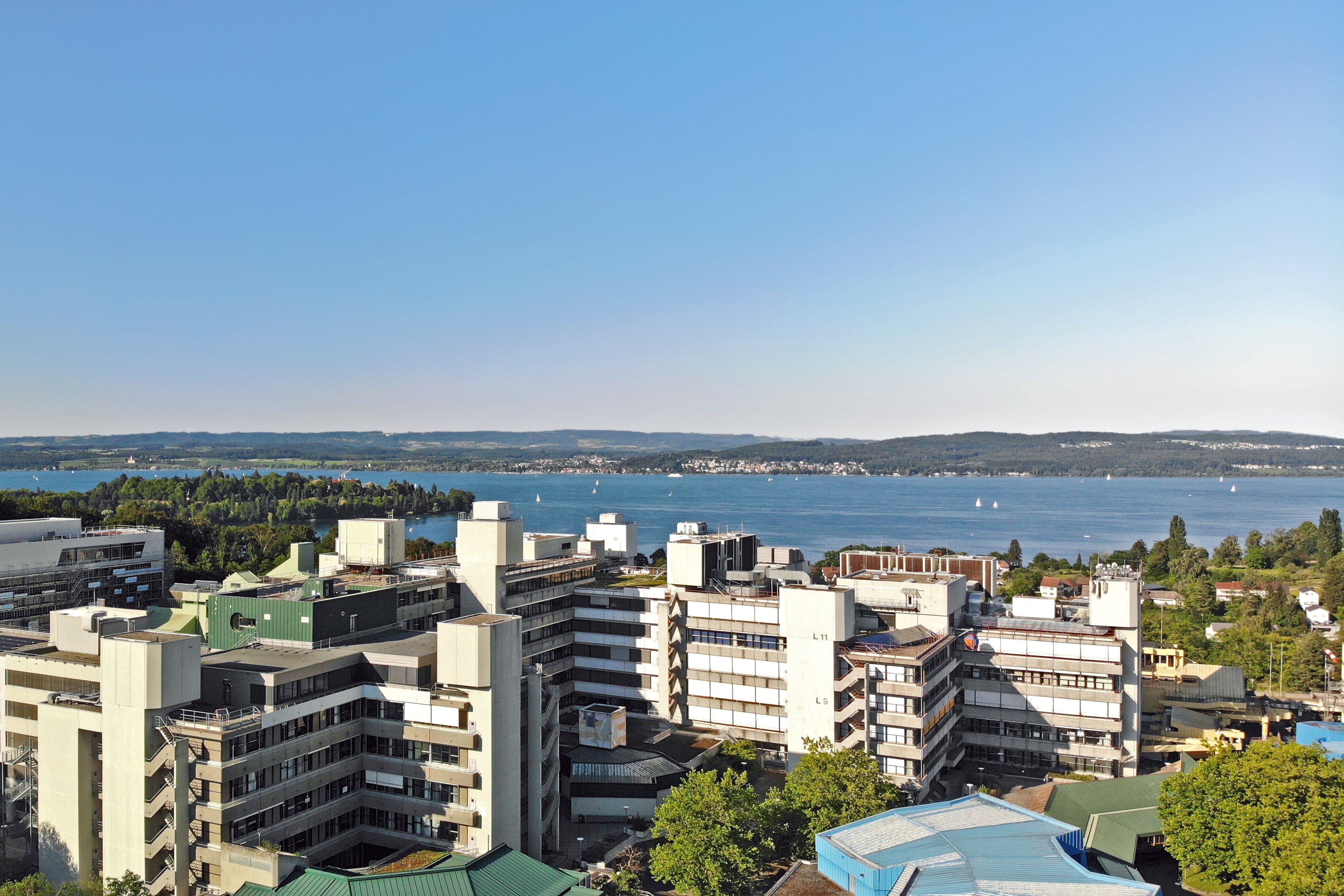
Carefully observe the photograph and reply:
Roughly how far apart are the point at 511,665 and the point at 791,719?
590 inches

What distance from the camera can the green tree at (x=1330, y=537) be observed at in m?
119

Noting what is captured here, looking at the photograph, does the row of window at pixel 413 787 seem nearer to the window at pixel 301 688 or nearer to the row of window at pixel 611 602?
the window at pixel 301 688

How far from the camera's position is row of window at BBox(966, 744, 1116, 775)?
41.3 m

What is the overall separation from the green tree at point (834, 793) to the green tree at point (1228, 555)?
112 meters

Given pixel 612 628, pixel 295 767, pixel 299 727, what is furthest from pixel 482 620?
pixel 612 628

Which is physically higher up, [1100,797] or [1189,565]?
[1100,797]

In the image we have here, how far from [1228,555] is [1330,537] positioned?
1193 cm

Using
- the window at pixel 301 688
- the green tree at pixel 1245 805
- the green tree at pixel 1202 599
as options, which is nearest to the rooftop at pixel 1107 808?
the green tree at pixel 1245 805

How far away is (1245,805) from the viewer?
30234 mm

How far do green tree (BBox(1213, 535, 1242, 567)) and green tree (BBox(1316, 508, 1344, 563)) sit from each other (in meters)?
9.46

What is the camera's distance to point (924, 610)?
42.7 metres

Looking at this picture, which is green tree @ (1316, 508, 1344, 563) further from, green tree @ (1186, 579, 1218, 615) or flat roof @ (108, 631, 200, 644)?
flat roof @ (108, 631, 200, 644)

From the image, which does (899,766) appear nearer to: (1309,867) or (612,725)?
(612,725)

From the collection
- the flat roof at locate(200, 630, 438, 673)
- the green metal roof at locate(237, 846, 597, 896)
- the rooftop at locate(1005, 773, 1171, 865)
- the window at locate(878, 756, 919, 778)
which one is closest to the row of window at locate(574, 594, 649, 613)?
the window at locate(878, 756, 919, 778)
